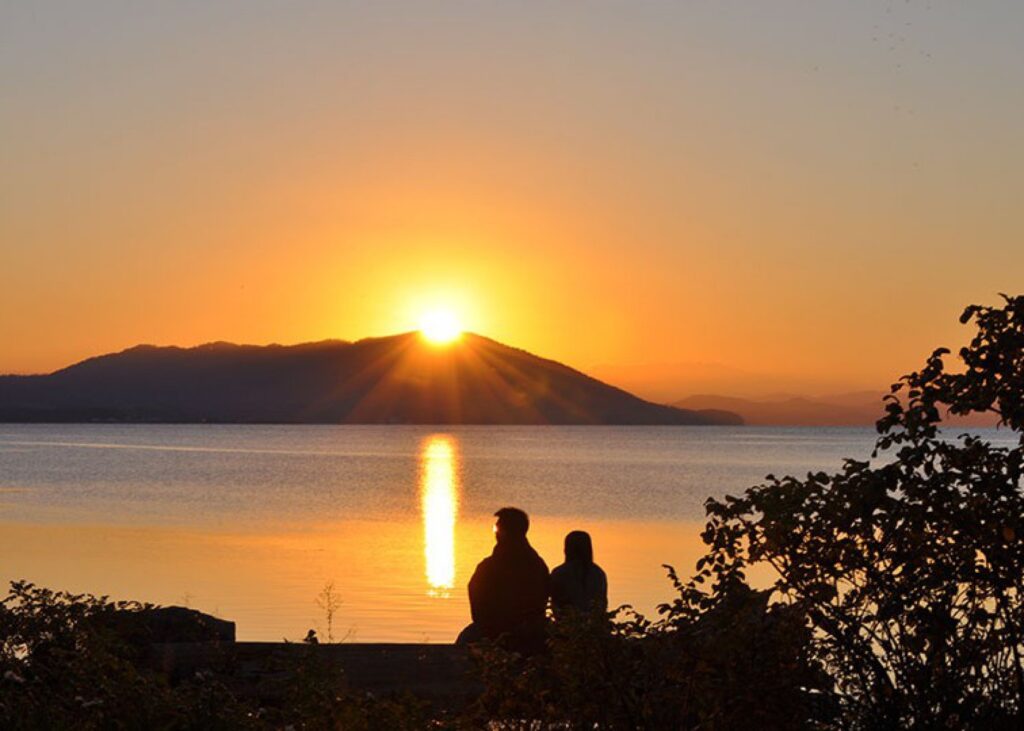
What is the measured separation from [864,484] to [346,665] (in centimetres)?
704

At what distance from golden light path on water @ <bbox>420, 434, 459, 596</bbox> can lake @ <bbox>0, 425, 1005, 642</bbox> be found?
12 centimetres

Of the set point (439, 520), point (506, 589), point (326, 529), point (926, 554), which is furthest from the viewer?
point (439, 520)

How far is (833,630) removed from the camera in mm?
7469

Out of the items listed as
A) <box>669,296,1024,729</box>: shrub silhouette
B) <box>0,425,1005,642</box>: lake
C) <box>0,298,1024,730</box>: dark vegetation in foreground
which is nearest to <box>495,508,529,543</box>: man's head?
<box>0,298,1024,730</box>: dark vegetation in foreground

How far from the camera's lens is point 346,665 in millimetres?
13461

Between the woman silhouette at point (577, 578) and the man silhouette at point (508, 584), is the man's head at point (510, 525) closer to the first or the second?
the man silhouette at point (508, 584)

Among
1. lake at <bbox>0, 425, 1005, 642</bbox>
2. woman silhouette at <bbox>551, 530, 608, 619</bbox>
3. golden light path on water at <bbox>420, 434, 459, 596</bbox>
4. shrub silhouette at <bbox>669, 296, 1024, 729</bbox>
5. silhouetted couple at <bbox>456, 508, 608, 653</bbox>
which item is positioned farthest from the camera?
golden light path on water at <bbox>420, 434, 459, 596</bbox>

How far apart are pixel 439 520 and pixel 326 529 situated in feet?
28.2

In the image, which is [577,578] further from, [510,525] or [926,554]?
[926,554]

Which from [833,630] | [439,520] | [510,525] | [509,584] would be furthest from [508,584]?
[439,520]

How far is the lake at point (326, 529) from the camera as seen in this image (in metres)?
32.8

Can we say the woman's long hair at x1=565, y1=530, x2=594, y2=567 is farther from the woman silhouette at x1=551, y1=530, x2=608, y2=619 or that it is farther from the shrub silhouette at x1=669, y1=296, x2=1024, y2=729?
the shrub silhouette at x1=669, y1=296, x2=1024, y2=729

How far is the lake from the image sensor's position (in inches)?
1289

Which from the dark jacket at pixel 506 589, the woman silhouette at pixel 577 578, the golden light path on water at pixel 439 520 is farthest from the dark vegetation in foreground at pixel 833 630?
the golden light path on water at pixel 439 520
